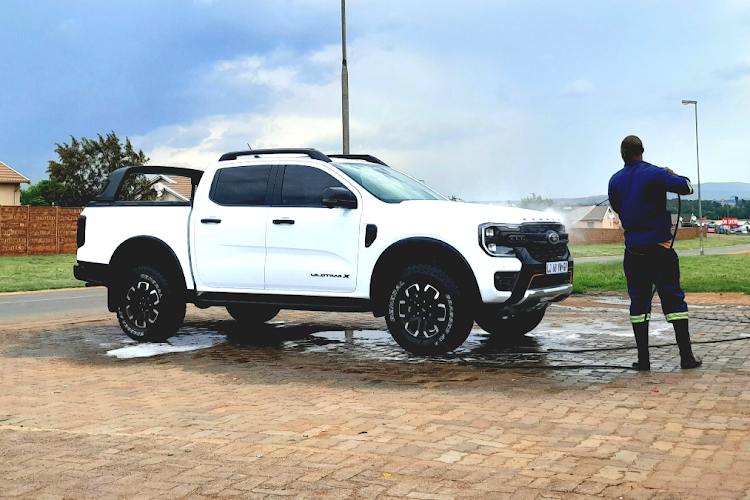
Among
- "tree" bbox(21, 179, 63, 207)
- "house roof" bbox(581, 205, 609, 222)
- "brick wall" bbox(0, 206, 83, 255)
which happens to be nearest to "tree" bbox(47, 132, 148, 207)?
"tree" bbox(21, 179, 63, 207)

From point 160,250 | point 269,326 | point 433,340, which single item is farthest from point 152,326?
point 433,340

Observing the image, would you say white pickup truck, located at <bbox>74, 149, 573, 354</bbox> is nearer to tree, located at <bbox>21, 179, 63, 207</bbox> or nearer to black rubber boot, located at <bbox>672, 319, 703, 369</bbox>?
black rubber boot, located at <bbox>672, 319, 703, 369</bbox>

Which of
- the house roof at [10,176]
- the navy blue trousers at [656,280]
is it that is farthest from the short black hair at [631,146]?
the house roof at [10,176]

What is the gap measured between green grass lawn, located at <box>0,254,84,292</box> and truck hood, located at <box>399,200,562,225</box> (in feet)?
48.4

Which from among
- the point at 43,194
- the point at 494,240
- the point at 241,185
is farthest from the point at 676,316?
the point at 43,194

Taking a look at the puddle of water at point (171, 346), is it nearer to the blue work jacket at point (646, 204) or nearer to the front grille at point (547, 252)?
the front grille at point (547, 252)

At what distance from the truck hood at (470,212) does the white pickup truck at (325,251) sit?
0.05 feet

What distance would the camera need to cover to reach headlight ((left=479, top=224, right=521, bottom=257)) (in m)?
7.96

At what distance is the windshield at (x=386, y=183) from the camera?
890cm

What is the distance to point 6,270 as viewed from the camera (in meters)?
27.6

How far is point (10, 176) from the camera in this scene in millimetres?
49500

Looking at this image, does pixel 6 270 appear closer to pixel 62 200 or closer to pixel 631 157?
pixel 631 157

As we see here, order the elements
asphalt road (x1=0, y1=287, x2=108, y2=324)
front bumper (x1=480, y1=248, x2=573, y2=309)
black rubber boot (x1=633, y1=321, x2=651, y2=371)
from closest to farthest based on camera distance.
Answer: black rubber boot (x1=633, y1=321, x2=651, y2=371), front bumper (x1=480, y1=248, x2=573, y2=309), asphalt road (x1=0, y1=287, x2=108, y2=324)

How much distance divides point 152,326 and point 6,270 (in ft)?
66.1
